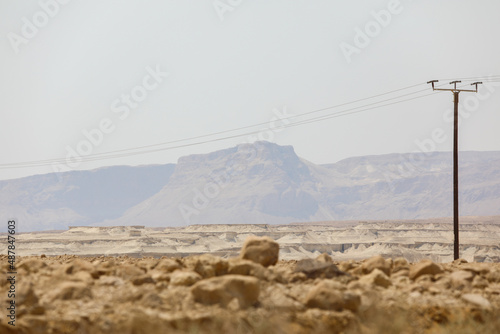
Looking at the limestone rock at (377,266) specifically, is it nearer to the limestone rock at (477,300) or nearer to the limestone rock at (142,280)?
the limestone rock at (477,300)

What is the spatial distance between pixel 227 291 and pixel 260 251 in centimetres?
281

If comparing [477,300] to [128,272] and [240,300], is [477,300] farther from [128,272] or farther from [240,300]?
[128,272]

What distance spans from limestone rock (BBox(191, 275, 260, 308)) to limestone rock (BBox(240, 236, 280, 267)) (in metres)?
2.45

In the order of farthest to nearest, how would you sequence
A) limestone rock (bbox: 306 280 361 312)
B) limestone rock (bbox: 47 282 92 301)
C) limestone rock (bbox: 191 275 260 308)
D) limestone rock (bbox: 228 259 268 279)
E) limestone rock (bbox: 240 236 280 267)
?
limestone rock (bbox: 240 236 280 267)
limestone rock (bbox: 228 259 268 279)
limestone rock (bbox: 306 280 361 312)
limestone rock (bbox: 191 275 260 308)
limestone rock (bbox: 47 282 92 301)

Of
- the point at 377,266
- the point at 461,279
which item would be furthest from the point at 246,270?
the point at 461,279

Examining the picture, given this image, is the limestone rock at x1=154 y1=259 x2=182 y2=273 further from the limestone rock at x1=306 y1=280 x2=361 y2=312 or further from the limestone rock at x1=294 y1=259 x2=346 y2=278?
the limestone rock at x1=306 y1=280 x2=361 y2=312

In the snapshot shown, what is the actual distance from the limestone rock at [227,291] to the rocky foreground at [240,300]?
0.02m

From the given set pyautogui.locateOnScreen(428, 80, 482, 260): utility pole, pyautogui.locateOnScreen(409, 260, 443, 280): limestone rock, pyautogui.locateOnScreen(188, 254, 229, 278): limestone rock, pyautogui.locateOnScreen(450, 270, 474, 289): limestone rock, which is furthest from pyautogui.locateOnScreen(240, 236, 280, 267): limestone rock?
pyautogui.locateOnScreen(428, 80, 482, 260): utility pole

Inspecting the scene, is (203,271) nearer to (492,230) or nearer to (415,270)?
(415,270)

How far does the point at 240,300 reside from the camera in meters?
9.69

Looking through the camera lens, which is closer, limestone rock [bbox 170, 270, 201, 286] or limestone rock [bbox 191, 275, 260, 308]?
limestone rock [bbox 191, 275, 260, 308]

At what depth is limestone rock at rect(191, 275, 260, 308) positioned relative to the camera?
9672 mm

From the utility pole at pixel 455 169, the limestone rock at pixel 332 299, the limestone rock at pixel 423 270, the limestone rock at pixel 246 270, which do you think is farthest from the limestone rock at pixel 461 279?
the utility pole at pixel 455 169

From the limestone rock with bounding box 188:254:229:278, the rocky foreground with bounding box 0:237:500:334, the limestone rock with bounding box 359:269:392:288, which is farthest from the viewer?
the limestone rock with bounding box 359:269:392:288
